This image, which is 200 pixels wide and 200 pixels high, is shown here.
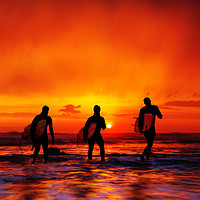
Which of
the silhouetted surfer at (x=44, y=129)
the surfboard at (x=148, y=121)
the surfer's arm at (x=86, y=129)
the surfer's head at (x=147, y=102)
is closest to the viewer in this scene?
the silhouetted surfer at (x=44, y=129)

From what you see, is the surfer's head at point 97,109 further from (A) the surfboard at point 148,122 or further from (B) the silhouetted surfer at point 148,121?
(A) the surfboard at point 148,122

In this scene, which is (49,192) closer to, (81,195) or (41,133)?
(81,195)

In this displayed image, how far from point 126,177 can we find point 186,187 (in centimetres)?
171

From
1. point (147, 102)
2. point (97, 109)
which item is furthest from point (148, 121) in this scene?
point (97, 109)

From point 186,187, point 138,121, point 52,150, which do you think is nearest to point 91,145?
point 138,121

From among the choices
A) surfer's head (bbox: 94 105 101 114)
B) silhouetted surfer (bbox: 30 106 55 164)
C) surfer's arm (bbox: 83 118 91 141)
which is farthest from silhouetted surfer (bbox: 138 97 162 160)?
silhouetted surfer (bbox: 30 106 55 164)

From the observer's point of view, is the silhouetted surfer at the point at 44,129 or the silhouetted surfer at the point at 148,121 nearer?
the silhouetted surfer at the point at 44,129

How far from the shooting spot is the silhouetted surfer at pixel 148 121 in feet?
39.3

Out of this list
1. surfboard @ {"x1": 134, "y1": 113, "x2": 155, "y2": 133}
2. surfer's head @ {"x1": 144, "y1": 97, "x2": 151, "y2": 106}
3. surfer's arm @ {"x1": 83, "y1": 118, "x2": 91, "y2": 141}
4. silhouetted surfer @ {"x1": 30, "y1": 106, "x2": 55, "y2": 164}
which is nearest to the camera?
silhouetted surfer @ {"x1": 30, "y1": 106, "x2": 55, "y2": 164}

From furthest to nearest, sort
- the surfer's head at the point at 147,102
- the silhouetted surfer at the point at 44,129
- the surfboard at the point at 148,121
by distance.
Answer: the surfer's head at the point at 147,102
the surfboard at the point at 148,121
the silhouetted surfer at the point at 44,129

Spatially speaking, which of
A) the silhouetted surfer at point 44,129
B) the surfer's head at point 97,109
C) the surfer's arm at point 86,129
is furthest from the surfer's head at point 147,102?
the silhouetted surfer at point 44,129

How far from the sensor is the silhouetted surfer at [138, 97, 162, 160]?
11992mm

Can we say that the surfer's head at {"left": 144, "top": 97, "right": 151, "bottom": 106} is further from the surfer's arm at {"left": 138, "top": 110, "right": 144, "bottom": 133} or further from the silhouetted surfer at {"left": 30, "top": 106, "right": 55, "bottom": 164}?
the silhouetted surfer at {"left": 30, "top": 106, "right": 55, "bottom": 164}

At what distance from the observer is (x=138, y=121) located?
12414 millimetres
